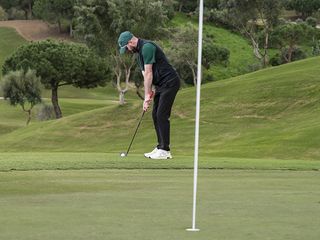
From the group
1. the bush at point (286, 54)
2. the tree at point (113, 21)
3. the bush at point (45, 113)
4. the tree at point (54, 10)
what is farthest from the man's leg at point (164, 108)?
the tree at point (54, 10)

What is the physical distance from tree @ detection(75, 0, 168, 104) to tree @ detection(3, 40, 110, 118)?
18550 millimetres

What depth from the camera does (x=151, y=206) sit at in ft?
25.3

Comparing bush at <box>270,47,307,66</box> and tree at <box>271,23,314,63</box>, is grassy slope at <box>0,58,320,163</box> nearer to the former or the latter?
tree at <box>271,23,314,63</box>

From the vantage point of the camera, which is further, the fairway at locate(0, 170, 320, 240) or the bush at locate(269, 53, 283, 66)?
the bush at locate(269, 53, 283, 66)

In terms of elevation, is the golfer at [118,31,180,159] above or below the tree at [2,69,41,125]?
above

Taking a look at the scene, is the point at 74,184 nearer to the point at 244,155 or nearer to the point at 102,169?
the point at 102,169

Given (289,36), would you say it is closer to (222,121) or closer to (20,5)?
(222,121)

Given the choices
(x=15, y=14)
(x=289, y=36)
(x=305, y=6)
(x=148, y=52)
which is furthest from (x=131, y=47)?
(x=15, y=14)

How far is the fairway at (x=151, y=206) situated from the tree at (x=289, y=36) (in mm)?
66825

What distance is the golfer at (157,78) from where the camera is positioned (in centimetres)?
1390

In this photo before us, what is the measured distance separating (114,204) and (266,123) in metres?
30.6

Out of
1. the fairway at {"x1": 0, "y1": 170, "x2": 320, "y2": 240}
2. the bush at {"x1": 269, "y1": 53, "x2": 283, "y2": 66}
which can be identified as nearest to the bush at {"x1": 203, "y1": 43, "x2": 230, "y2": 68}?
the bush at {"x1": 269, "y1": 53, "x2": 283, "y2": 66}

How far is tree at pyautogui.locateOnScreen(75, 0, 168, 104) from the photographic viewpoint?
42.5 m

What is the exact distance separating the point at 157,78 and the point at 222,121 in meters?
25.2
